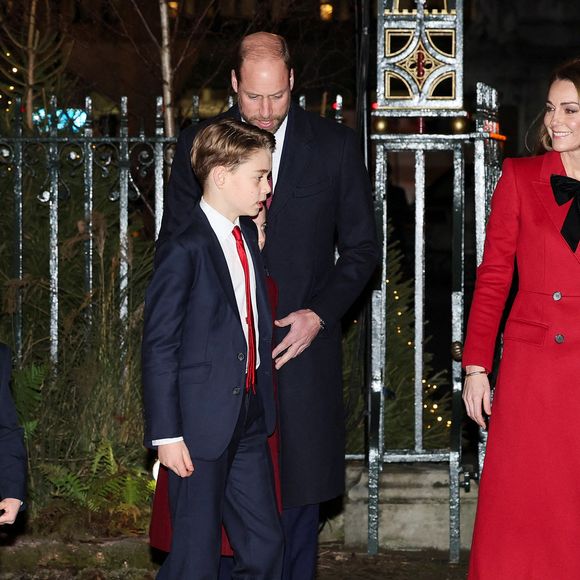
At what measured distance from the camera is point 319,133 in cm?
501

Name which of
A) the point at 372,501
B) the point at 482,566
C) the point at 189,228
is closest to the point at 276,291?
the point at 189,228

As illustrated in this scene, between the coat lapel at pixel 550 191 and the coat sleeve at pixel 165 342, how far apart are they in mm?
1324

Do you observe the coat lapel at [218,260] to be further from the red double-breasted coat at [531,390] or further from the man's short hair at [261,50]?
the red double-breasted coat at [531,390]

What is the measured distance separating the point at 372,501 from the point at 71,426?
168cm

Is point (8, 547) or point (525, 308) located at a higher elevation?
point (525, 308)

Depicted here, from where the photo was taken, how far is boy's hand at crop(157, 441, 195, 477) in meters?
4.14

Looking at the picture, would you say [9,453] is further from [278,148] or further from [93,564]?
[93,564]

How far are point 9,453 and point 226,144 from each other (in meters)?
1.25

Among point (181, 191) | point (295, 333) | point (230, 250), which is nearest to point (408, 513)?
point (295, 333)

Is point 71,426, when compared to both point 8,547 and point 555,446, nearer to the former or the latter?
point 8,547

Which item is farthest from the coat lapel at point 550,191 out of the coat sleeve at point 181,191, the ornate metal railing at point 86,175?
the ornate metal railing at point 86,175

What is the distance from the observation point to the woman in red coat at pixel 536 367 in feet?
14.8

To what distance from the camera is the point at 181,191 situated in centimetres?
495

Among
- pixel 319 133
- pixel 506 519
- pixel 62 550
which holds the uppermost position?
pixel 319 133
